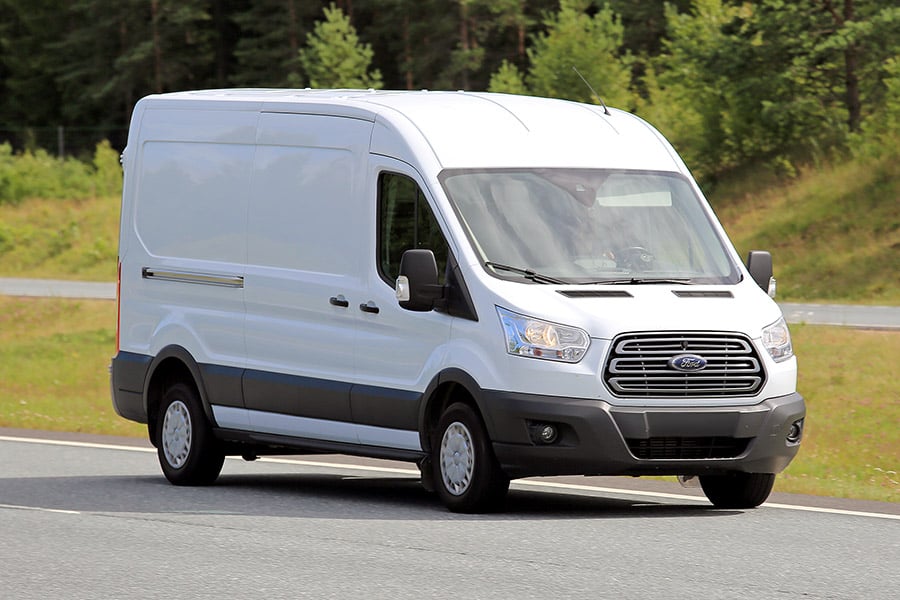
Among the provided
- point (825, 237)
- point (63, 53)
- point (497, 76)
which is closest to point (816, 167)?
point (825, 237)

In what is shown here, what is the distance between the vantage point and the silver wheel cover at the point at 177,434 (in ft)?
41.5

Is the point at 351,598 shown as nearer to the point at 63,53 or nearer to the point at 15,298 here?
the point at 15,298

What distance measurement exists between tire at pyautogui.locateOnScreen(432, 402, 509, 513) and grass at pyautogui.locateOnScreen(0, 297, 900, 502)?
2.85 meters

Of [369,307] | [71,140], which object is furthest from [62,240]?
[369,307]

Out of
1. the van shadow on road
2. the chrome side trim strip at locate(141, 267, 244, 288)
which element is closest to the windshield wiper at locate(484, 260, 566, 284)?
the van shadow on road

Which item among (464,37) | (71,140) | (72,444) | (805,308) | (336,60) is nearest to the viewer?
(72,444)

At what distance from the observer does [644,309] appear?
32.7 feet

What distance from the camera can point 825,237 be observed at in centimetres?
3447

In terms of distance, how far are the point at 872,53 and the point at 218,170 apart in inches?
1129

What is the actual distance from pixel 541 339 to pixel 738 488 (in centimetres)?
179

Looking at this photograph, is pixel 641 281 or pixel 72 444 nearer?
pixel 641 281

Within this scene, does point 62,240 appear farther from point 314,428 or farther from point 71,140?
point 314,428

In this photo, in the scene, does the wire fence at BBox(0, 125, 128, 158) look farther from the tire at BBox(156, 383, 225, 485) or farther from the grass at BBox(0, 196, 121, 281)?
the tire at BBox(156, 383, 225, 485)

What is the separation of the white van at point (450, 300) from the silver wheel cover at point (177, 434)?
0.02 m
